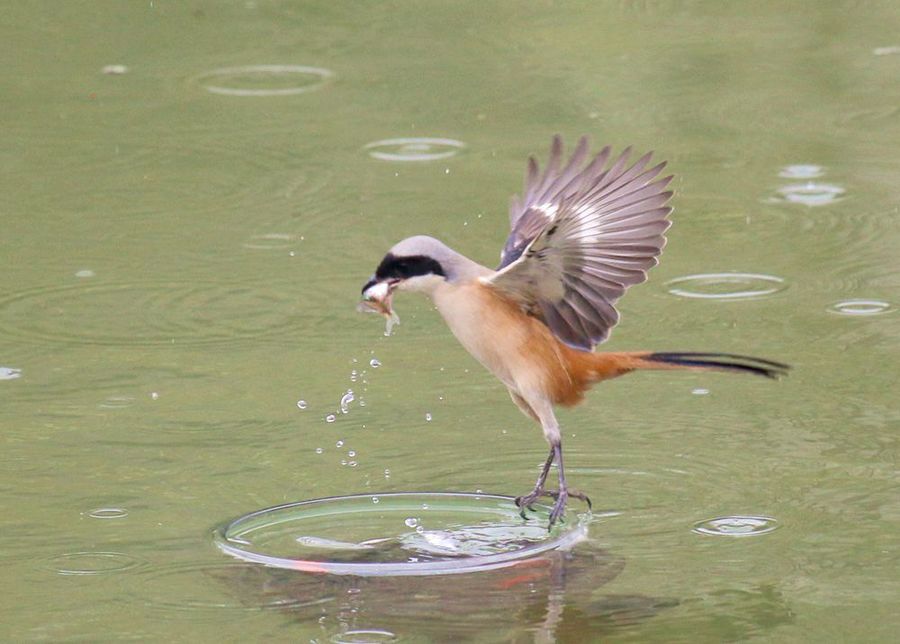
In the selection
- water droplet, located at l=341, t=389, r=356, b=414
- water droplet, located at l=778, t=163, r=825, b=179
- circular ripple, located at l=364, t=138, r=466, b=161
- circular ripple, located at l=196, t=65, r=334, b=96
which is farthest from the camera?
circular ripple, located at l=196, t=65, r=334, b=96

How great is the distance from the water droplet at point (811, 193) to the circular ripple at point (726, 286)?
0.78 m

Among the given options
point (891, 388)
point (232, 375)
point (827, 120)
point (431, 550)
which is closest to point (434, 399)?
point (232, 375)

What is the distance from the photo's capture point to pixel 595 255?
4816 millimetres

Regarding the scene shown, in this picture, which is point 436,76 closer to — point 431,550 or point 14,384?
point 14,384

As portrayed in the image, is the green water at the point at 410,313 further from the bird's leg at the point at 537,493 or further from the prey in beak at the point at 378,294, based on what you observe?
the prey in beak at the point at 378,294

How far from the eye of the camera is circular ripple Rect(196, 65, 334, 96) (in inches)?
348

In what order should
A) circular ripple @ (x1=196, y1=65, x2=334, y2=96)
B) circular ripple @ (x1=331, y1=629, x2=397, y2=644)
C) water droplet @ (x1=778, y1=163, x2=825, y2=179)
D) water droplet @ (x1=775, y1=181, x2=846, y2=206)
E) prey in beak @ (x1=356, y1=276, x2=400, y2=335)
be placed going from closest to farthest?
circular ripple @ (x1=331, y1=629, x2=397, y2=644), prey in beak @ (x1=356, y1=276, x2=400, y2=335), water droplet @ (x1=775, y1=181, x2=846, y2=206), water droplet @ (x1=778, y1=163, x2=825, y2=179), circular ripple @ (x1=196, y1=65, x2=334, y2=96)

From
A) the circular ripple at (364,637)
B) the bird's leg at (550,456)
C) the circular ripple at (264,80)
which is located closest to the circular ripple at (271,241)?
the circular ripple at (264,80)

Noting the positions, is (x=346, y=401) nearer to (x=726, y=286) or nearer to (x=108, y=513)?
(x=108, y=513)

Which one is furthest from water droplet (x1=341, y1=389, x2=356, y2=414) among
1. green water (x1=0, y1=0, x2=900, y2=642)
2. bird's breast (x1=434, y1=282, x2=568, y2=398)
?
bird's breast (x1=434, y1=282, x2=568, y2=398)

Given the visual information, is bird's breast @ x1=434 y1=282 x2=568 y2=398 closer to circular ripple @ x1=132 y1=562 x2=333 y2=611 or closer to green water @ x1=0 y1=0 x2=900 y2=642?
green water @ x1=0 y1=0 x2=900 y2=642

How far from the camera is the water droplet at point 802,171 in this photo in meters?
7.68

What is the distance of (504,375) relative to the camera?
5.00m

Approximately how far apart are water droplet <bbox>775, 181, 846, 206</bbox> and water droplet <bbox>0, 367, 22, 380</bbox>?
10.5ft
